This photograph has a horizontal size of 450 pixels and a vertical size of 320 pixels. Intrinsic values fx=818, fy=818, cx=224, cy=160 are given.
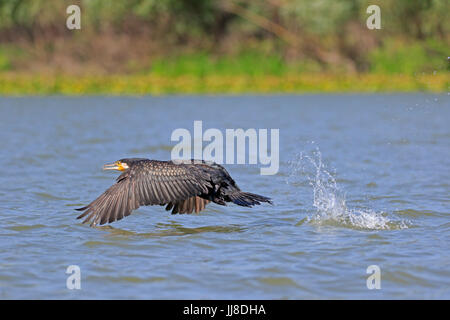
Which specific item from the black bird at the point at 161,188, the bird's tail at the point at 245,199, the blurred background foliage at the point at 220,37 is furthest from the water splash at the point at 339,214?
the blurred background foliage at the point at 220,37

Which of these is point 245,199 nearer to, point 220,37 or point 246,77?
point 246,77

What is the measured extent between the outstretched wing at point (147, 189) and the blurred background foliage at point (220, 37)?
1972 centimetres

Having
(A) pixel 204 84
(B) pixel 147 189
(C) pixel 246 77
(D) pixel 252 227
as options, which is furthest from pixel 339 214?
(C) pixel 246 77

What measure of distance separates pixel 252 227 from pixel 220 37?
22848 millimetres

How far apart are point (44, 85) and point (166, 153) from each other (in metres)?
12.4

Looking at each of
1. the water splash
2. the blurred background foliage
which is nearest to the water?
the water splash

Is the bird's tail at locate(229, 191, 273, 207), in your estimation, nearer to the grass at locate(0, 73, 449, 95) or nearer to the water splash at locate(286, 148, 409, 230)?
the water splash at locate(286, 148, 409, 230)

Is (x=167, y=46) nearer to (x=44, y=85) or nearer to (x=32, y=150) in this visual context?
(x=44, y=85)

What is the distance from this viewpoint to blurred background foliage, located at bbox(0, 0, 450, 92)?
87.8ft

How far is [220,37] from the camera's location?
3003cm

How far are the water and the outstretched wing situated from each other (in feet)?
0.88

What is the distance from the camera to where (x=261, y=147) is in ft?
47.6

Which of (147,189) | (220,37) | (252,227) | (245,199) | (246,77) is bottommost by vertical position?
(252,227)
